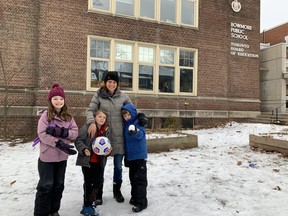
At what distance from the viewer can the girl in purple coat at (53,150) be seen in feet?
10.0

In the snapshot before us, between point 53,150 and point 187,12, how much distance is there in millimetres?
12511

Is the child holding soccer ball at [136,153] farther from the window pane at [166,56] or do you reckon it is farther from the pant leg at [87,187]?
the window pane at [166,56]

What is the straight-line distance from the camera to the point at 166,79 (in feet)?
43.8

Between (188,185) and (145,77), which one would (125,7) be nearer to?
(145,77)

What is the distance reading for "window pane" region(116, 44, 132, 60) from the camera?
40.5ft

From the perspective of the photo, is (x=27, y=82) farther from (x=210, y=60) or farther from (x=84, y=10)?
(x=210, y=60)

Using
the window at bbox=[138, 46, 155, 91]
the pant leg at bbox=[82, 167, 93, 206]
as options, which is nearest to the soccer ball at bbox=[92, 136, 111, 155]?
the pant leg at bbox=[82, 167, 93, 206]

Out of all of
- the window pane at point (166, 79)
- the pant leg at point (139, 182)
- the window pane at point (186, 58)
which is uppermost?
the window pane at point (186, 58)

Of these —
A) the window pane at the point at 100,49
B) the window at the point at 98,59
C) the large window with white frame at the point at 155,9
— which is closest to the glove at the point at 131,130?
the window at the point at 98,59

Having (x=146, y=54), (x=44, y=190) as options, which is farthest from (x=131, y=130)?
(x=146, y=54)

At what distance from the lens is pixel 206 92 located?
1393 centimetres

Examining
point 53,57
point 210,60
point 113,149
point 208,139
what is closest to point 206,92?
point 210,60

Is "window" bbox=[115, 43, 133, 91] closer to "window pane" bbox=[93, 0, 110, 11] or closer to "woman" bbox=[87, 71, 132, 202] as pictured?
"window pane" bbox=[93, 0, 110, 11]

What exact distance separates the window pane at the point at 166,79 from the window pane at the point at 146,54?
0.70 meters
